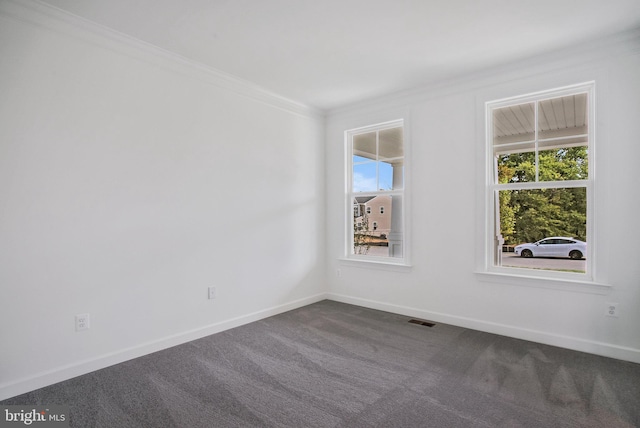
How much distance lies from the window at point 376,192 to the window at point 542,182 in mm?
1094

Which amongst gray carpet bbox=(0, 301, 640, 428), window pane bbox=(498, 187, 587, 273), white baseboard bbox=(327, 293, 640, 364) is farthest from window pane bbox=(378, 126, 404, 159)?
gray carpet bbox=(0, 301, 640, 428)

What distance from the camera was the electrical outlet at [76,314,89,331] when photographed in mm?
2602

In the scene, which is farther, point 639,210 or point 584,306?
point 584,306

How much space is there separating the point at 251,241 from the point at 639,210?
11.8 ft

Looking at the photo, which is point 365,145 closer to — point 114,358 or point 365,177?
point 365,177

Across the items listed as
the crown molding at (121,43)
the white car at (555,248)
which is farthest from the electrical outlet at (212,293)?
the white car at (555,248)

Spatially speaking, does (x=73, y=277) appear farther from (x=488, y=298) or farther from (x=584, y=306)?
(x=584, y=306)

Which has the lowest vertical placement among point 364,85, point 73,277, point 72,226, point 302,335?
point 302,335

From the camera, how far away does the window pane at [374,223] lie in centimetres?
446

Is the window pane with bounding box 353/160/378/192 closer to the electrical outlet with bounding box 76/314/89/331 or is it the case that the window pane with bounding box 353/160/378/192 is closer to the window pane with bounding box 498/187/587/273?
the window pane with bounding box 498/187/587/273

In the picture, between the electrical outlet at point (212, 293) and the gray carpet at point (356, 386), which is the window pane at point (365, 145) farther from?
the electrical outlet at point (212, 293)

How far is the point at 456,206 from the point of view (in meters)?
3.74

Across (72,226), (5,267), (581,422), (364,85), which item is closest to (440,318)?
(581,422)

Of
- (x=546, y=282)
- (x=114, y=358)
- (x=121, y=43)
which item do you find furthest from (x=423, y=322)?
(x=121, y=43)
